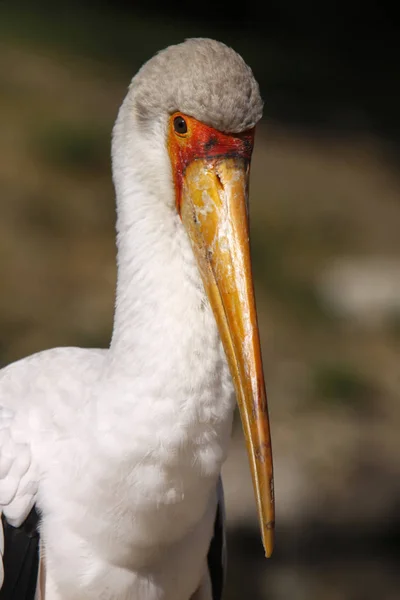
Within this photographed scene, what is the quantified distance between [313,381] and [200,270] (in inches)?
173

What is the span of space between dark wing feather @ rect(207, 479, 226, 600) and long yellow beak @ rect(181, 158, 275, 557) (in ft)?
2.96

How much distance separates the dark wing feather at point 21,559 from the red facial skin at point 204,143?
1.17 metres

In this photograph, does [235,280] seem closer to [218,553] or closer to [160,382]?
[160,382]

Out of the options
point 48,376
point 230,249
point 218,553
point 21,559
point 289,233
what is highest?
point 230,249

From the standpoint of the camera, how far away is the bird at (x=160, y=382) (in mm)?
3029

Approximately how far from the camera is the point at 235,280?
120 inches

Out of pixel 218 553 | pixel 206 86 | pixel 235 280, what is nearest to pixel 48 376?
pixel 235 280

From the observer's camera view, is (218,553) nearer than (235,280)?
No

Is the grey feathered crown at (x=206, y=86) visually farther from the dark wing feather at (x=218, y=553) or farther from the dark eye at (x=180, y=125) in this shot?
the dark wing feather at (x=218, y=553)

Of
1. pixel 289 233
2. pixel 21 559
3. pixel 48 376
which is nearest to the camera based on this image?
pixel 21 559

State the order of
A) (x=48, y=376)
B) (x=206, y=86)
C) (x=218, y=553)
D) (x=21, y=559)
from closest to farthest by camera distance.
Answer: (x=206, y=86) < (x=21, y=559) < (x=48, y=376) < (x=218, y=553)

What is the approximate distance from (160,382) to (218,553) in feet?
3.79

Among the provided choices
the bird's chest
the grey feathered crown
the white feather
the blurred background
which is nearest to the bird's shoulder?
the white feather

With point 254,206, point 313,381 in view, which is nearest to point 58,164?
point 254,206
